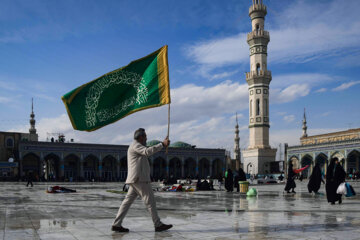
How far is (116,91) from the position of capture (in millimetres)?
7746

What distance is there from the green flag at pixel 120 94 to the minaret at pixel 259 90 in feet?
144

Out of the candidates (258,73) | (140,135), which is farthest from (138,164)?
(258,73)

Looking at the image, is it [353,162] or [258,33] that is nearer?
[353,162]

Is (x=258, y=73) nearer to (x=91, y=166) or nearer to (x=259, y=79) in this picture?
(x=259, y=79)

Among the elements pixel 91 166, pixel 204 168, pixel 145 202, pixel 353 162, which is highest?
Answer: pixel 145 202

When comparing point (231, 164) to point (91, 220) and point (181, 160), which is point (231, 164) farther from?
point (91, 220)

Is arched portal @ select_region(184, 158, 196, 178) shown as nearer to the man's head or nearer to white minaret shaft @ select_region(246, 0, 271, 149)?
white minaret shaft @ select_region(246, 0, 271, 149)

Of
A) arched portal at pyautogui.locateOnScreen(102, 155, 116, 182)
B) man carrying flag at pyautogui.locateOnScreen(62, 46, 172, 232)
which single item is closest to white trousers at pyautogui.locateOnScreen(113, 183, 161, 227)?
man carrying flag at pyautogui.locateOnScreen(62, 46, 172, 232)

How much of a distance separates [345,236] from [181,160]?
49.0m

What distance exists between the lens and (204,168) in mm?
57781

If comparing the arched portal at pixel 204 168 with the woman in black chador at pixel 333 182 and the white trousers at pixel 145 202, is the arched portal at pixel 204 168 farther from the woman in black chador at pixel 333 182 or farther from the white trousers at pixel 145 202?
the white trousers at pixel 145 202

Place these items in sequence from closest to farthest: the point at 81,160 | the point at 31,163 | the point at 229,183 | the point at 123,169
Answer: the point at 229,183 < the point at 31,163 < the point at 81,160 < the point at 123,169

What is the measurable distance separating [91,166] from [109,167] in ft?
8.28

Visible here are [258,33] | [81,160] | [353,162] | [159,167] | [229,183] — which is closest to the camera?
[229,183]
